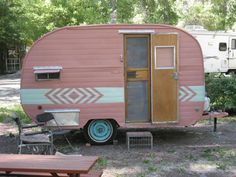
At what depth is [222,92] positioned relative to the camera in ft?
41.7

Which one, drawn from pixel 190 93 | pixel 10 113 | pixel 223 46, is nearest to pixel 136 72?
pixel 190 93

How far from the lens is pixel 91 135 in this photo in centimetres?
895

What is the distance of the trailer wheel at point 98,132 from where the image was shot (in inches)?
352

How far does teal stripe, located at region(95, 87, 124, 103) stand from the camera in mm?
8805

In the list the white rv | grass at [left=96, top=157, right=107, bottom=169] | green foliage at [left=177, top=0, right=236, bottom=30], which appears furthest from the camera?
green foliage at [left=177, top=0, right=236, bottom=30]

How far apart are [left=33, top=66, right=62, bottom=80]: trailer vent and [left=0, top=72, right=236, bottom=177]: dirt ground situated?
1423 mm

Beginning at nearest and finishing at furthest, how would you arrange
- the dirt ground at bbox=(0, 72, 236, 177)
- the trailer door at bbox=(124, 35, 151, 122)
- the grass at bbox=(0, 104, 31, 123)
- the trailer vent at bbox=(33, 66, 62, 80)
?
the dirt ground at bbox=(0, 72, 236, 177) < the trailer vent at bbox=(33, 66, 62, 80) < the trailer door at bbox=(124, 35, 151, 122) < the grass at bbox=(0, 104, 31, 123)

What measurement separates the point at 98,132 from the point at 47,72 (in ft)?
5.30

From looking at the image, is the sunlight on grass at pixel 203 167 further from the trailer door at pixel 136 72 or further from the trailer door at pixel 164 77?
the trailer door at pixel 136 72

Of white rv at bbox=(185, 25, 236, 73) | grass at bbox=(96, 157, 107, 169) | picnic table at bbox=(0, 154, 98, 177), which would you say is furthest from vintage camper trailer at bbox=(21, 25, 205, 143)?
white rv at bbox=(185, 25, 236, 73)

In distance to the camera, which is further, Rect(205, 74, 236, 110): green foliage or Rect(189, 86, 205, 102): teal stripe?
Rect(205, 74, 236, 110): green foliage

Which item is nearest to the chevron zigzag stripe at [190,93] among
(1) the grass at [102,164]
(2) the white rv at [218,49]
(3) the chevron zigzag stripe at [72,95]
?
(3) the chevron zigzag stripe at [72,95]

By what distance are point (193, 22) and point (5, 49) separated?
16.5 metres

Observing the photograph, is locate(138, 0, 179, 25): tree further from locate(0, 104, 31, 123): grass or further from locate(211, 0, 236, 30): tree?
locate(0, 104, 31, 123): grass
